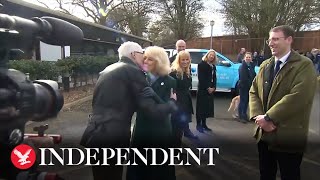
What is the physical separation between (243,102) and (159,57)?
14.6 ft

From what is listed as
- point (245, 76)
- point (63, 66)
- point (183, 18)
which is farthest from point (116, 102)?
point (183, 18)

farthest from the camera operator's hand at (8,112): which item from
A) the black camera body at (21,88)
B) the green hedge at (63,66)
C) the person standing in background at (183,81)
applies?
the green hedge at (63,66)

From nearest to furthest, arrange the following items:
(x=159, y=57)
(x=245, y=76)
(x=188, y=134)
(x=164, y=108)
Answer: (x=164, y=108) → (x=159, y=57) → (x=188, y=134) → (x=245, y=76)

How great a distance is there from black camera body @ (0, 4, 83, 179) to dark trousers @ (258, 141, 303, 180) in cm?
188

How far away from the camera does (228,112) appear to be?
8.16 meters

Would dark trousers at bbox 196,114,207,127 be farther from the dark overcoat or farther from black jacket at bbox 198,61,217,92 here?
the dark overcoat

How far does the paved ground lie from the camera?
3878 mm

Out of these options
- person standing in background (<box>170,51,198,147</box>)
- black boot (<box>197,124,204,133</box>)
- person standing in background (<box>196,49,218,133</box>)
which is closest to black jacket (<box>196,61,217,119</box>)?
person standing in background (<box>196,49,218,133</box>)

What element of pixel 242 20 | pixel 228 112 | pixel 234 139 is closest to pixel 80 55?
pixel 228 112

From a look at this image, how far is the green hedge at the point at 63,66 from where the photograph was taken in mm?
8070

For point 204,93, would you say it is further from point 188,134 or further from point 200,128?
point 188,134

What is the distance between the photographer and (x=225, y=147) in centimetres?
501

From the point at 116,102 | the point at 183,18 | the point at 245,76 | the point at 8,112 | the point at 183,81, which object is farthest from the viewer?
the point at 183,18

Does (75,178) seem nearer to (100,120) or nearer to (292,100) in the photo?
(100,120)
